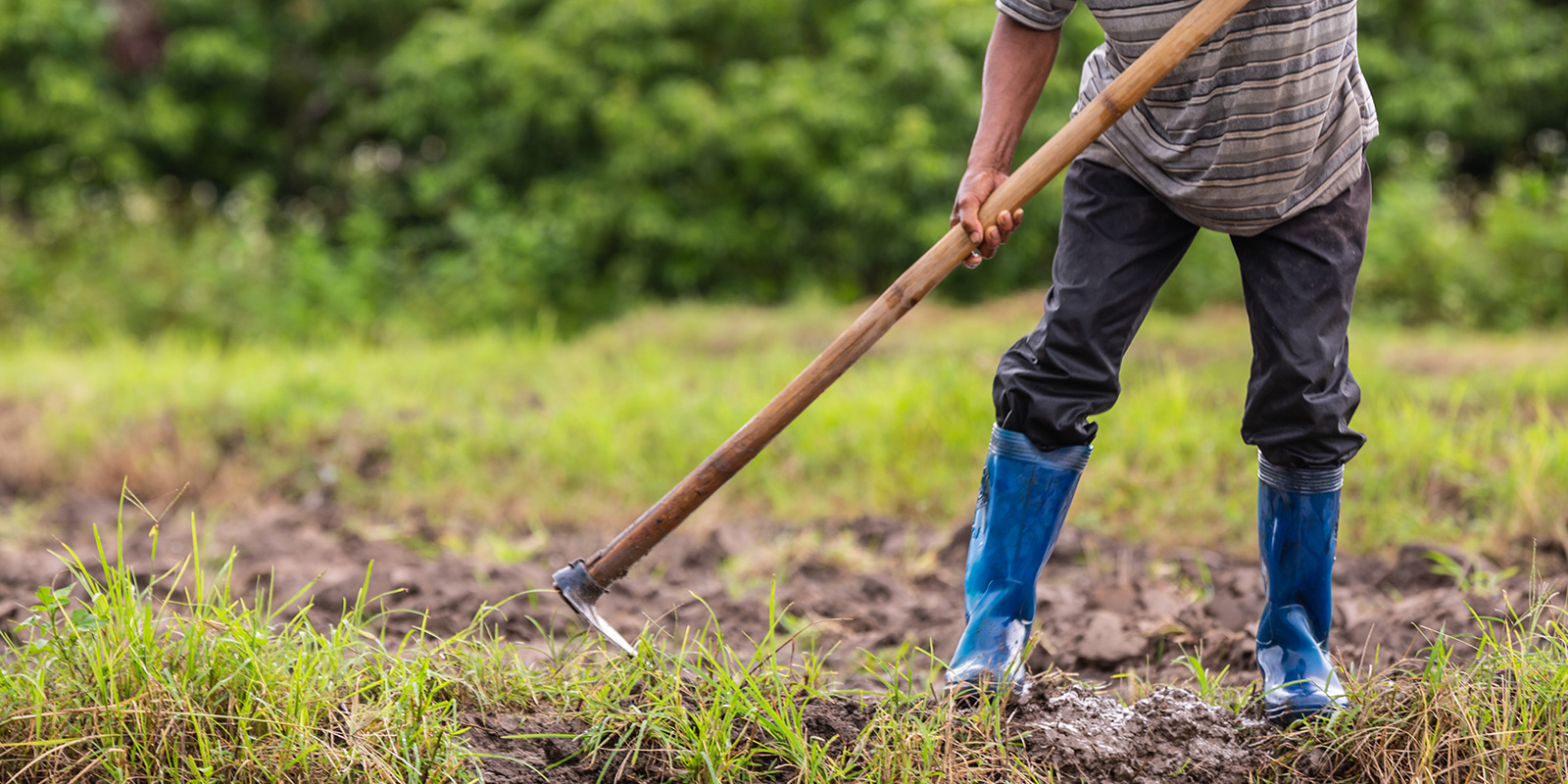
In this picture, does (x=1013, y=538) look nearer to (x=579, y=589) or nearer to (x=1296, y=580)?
(x=1296, y=580)

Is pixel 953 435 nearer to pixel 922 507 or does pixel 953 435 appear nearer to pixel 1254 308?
pixel 922 507

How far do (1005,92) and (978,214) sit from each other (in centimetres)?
26

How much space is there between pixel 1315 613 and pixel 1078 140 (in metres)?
0.96

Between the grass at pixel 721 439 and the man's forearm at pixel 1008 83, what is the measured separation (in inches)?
83.6

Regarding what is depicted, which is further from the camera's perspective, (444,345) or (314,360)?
(444,345)

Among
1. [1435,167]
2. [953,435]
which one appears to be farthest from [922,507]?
[1435,167]

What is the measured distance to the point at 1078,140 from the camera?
1.92m

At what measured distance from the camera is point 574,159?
29.4 feet

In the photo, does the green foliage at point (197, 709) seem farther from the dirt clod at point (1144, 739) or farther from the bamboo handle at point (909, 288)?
the dirt clod at point (1144, 739)

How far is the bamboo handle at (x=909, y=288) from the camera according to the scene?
1861 millimetres

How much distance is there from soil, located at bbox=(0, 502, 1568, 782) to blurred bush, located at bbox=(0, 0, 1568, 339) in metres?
4.19

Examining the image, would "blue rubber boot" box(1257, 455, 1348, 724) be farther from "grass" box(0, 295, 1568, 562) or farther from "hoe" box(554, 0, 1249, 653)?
"grass" box(0, 295, 1568, 562)

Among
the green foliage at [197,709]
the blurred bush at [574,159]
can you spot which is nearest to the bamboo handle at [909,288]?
the green foliage at [197,709]

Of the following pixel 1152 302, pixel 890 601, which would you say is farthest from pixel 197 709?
pixel 890 601
